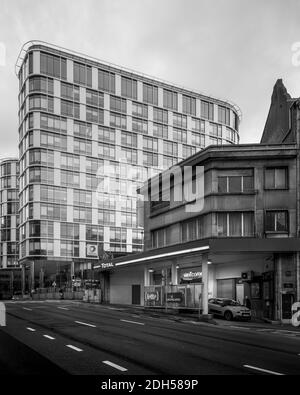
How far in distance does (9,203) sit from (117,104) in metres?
45.9

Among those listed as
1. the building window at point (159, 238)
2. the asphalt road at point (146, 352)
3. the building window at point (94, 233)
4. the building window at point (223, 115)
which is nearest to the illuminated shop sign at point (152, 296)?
the building window at point (159, 238)

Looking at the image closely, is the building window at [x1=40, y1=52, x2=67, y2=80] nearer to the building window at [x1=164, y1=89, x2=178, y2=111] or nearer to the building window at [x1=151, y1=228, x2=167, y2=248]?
the building window at [x1=164, y1=89, x2=178, y2=111]

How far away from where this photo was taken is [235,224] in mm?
38375

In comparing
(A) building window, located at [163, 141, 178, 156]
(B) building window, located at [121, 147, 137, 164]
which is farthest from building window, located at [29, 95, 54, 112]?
(A) building window, located at [163, 141, 178, 156]

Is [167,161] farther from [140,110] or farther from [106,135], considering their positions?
[106,135]

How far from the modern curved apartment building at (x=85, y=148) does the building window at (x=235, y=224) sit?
60174mm

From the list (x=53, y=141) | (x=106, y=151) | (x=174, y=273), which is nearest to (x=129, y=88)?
(x=106, y=151)

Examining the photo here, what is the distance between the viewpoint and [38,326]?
81.1 ft

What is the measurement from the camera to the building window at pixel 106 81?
363 ft

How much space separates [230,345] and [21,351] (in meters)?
7.01

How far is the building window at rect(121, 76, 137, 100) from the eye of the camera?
11319 cm
